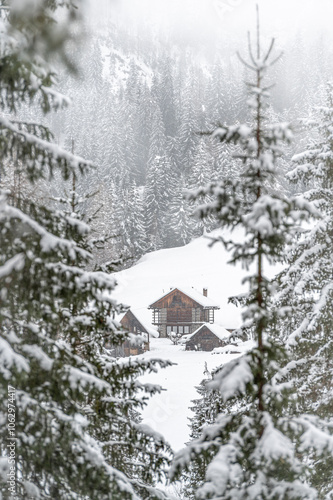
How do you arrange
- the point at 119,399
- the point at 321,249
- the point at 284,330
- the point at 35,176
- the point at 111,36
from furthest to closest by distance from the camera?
the point at 111,36 < the point at 284,330 < the point at 321,249 < the point at 119,399 < the point at 35,176

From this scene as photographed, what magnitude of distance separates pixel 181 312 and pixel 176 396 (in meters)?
23.5

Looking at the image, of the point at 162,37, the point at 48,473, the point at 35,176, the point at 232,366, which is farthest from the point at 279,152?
the point at 162,37

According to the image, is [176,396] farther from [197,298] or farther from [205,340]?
[197,298]

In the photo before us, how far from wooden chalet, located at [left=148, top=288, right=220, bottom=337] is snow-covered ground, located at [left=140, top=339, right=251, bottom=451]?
23.9 feet

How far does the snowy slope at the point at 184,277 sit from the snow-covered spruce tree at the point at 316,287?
4182 cm

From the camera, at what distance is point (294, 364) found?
A: 30.7 feet

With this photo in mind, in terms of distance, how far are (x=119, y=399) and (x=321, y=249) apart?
15.2 ft

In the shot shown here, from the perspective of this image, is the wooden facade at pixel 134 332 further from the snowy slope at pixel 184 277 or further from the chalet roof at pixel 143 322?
the snowy slope at pixel 184 277

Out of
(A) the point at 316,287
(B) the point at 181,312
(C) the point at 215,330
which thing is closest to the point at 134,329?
(B) the point at 181,312

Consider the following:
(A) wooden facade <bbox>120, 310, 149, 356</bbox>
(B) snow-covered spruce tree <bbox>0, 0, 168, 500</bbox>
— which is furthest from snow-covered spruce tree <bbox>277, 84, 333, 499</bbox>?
(A) wooden facade <bbox>120, 310, 149, 356</bbox>

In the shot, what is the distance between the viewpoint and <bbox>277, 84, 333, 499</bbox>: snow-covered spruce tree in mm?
9050

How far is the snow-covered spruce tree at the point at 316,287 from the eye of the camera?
9.05 meters

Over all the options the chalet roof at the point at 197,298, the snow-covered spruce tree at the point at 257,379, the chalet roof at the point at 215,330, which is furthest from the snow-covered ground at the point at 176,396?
the snow-covered spruce tree at the point at 257,379

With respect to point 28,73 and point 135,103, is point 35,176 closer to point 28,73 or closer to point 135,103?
point 28,73
